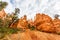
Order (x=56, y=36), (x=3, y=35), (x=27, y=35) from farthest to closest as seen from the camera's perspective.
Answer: (x=56, y=36)
(x=27, y=35)
(x=3, y=35)

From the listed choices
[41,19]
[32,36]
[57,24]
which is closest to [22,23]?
[41,19]

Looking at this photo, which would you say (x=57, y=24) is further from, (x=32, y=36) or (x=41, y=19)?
(x=32, y=36)

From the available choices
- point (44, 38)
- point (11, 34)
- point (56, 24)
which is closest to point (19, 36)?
point (11, 34)

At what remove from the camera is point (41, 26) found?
39250 millimetres

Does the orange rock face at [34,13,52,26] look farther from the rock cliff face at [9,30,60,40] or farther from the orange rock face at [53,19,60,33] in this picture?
the rock cliff face at [9,30,60,40]

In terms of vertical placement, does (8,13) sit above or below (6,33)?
above

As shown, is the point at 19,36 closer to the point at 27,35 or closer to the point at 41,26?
the point at 27,35

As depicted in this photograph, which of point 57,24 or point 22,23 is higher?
point 22,23

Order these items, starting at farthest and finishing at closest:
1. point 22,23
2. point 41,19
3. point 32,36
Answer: point 41,19, point 22,23, point 32,36

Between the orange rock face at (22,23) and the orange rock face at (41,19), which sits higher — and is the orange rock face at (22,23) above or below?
below

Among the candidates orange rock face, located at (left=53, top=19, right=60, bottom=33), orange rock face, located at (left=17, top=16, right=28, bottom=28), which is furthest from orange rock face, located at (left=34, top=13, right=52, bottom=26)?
orange rock face, located at (left=17, top=16, right=28, bottom=28)

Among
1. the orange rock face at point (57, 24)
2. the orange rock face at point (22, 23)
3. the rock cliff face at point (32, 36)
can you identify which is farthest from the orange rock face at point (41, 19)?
the rock cliff face at point (32, 36)

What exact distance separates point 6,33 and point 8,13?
7947 mm

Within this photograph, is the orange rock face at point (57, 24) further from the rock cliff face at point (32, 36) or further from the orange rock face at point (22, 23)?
the orange rock face at point (22, 23)
